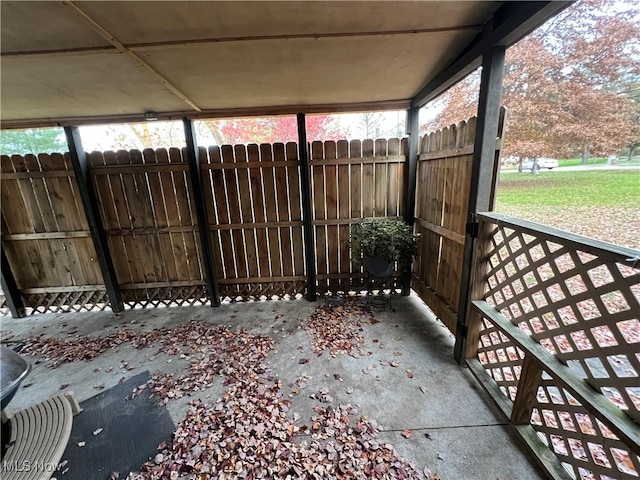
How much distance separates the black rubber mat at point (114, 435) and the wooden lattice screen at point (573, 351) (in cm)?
234

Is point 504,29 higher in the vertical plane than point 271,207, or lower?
higher

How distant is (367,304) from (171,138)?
8.66 metres

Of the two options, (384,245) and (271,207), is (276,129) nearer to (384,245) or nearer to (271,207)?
(271,207)

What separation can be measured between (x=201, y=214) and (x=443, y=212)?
2821mm

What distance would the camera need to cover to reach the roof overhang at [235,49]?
4.50 ft

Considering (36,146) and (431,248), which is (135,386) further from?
(36,146)

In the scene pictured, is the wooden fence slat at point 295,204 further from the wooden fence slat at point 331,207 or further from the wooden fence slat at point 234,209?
the wooden fence slat at point 234,209

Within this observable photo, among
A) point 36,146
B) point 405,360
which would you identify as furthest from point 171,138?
point 405,360

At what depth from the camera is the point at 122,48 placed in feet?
5.41

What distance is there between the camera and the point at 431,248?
299 centimetres

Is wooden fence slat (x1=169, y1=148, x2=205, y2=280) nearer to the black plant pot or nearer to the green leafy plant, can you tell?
the green leafy plant

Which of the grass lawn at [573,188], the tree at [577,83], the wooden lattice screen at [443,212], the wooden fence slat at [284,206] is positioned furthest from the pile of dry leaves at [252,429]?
the tree at [577,83]

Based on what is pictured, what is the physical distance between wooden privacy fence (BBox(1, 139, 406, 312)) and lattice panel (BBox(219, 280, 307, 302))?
0.05 ft

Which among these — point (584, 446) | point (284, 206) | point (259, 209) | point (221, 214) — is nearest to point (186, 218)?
point (221, 214)
